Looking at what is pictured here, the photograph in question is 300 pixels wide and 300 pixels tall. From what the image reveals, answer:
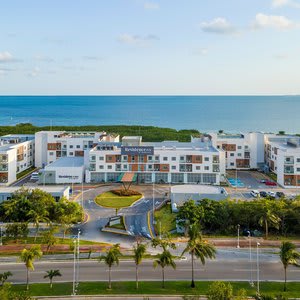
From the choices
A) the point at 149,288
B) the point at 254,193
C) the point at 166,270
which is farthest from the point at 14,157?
the point at 149,288

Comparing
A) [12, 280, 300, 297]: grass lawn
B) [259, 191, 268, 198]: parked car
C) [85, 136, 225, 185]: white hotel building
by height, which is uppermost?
[85, 136, 225, 185]: white hotel building

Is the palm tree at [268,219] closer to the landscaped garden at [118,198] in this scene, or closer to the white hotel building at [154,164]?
the landscaped garden at [118,198]

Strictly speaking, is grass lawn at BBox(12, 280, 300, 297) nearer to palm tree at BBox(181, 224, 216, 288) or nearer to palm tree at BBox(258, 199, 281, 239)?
palm tree at BBox(181, 224, 216, 288)

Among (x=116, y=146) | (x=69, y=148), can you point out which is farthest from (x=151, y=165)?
(x=69, y=148)

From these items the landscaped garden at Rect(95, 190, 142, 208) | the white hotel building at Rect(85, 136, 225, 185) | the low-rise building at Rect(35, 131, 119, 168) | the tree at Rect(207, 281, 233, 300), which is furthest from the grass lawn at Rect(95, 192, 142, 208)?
the tree at Rect(207, 281, 233, 300)

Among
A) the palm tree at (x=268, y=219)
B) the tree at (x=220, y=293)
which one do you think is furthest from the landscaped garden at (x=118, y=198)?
the tree at (x=220, y=293)

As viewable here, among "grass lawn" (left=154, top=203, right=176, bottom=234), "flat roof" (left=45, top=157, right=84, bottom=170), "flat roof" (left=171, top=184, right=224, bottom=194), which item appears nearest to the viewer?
"grass lawn" (left=154, top=203, right=176, bottom=234)

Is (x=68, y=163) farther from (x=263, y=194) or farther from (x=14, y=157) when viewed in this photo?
(x=263, y=194)
